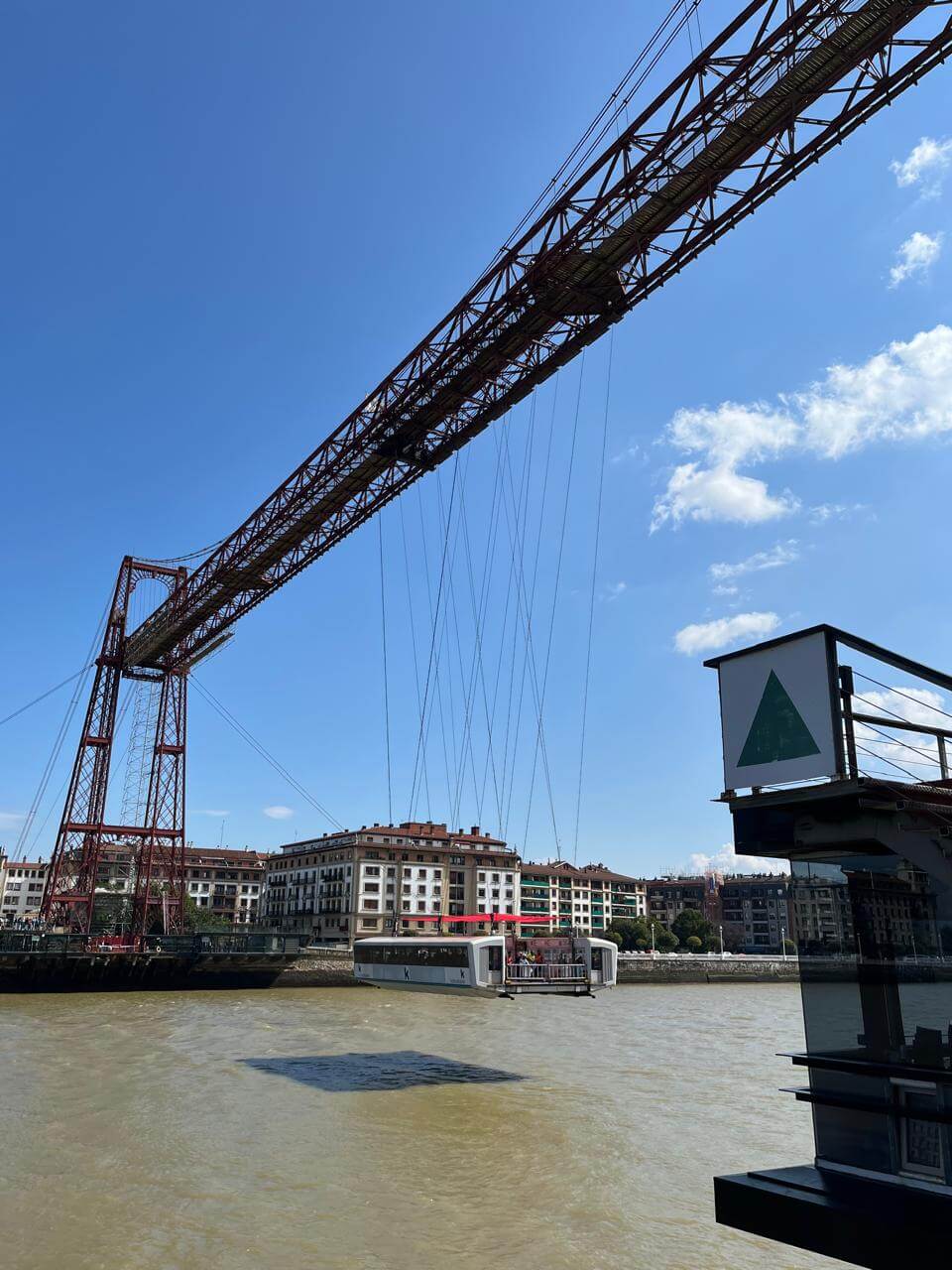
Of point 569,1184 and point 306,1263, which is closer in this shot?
point 306,1263

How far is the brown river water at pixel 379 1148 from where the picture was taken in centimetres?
833

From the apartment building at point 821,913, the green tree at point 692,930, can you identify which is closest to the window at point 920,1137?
the apartment building at point 821,913

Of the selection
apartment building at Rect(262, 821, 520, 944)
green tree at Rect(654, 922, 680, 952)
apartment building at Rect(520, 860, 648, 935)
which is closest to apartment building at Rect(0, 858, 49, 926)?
apartment building at Rect(262, 821, 520, 944)

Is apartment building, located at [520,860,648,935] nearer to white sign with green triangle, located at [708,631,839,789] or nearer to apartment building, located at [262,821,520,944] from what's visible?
apartment building, located at [262,821,520,944]

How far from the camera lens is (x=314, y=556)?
109ft

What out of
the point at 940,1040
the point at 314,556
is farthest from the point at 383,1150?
the point at 314,556

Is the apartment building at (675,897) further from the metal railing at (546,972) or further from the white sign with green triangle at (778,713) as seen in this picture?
the white sign with green triangle at (778,713)

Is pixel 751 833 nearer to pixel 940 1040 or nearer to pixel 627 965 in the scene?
pixel 940 1040

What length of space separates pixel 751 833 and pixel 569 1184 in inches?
272

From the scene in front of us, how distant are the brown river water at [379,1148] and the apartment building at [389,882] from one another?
173ft

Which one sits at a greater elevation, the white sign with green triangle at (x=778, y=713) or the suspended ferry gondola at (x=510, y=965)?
the white sign with green triangle at (x=778, y=713)

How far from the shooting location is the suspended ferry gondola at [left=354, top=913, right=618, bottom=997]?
20938mm

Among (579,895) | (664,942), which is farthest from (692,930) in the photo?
(579,895)

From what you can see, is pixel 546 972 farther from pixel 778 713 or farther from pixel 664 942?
pixel 664 942
